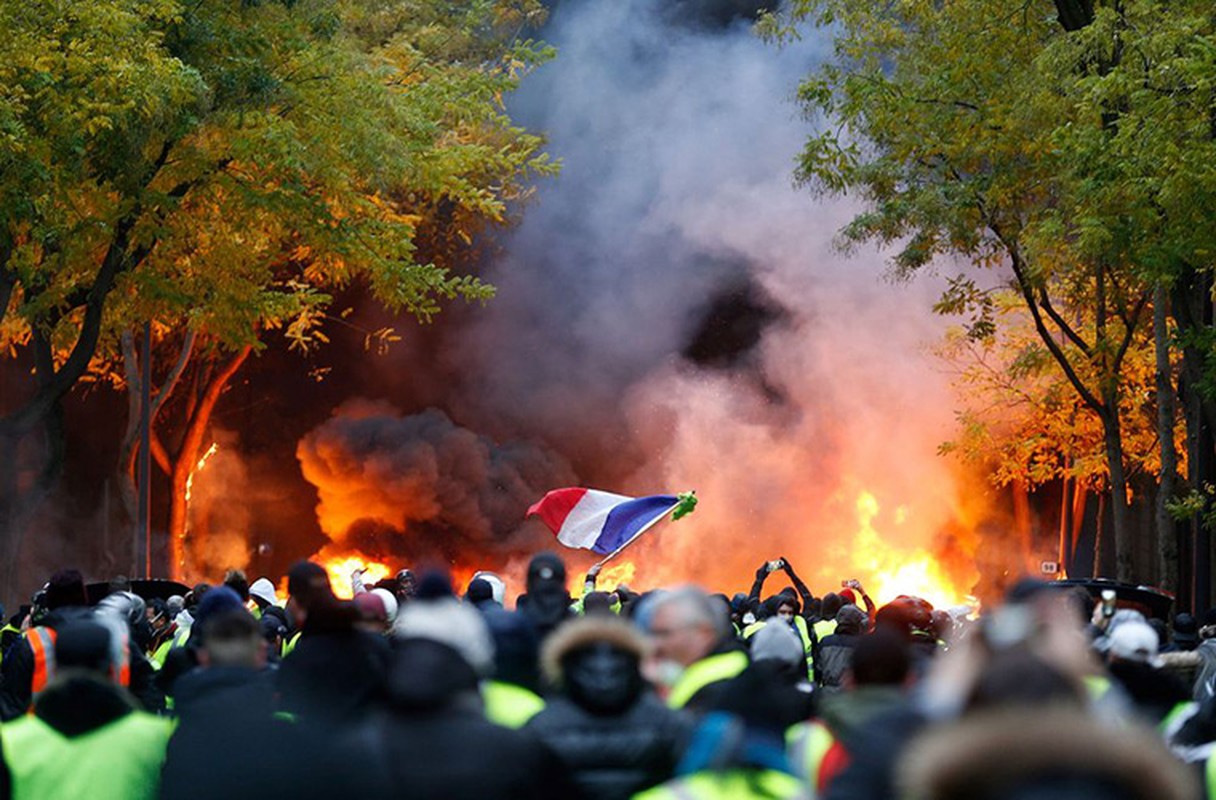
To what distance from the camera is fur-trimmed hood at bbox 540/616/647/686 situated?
192 inches

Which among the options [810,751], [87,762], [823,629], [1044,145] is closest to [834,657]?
[823,629]

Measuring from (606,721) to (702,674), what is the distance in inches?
41.8

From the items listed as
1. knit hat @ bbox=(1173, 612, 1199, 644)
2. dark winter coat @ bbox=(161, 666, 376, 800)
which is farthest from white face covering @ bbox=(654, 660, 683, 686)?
knit hat @ bbox=(1173, 612, 1199, 644)

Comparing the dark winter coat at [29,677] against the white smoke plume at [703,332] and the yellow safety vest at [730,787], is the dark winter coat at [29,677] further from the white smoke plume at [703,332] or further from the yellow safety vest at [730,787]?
the white smoke plume at [703,332]

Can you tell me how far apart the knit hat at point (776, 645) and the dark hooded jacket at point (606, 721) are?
47.0 inches

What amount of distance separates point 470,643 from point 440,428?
28945 mm

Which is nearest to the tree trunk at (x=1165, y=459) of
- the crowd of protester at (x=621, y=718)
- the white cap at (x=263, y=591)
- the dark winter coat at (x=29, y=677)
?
the white cap at (x=263, y=591)

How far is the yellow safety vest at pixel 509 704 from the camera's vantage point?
581cm

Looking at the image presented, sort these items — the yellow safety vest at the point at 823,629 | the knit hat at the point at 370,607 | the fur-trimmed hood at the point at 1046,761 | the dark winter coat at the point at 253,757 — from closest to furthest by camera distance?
the fur-trimmed hood at the point at 1046,761, the dark winter coat at the point at 253,757, the knit hat at the point at 370,607, the yellow safety vest at the point at 823,629

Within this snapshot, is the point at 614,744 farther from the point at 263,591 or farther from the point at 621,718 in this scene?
the point at 263,591

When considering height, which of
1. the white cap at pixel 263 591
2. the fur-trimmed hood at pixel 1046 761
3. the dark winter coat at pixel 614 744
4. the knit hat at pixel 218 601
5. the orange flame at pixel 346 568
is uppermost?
the orange flame at pixel 346 568

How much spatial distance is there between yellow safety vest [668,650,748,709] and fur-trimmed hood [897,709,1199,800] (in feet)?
10.3

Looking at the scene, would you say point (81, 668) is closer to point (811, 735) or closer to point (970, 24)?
point (811, 735)

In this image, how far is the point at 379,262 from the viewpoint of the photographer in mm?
19484
